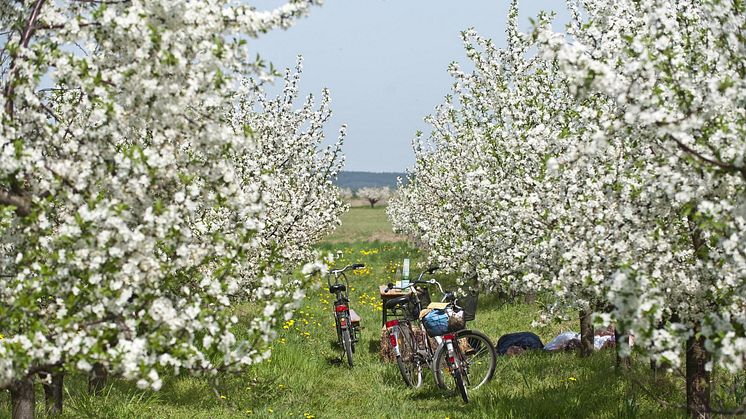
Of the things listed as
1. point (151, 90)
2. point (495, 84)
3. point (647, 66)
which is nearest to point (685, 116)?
point (647, 66)

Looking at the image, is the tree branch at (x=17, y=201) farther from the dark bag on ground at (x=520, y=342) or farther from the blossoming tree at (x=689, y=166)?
the dark bag on ground at (x=520, y=342)

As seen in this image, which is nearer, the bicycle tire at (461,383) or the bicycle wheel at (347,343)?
the bicycle tire at (461,383)

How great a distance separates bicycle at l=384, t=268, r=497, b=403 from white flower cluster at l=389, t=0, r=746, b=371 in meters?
1.14

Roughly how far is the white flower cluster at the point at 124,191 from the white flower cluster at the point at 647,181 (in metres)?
2.55

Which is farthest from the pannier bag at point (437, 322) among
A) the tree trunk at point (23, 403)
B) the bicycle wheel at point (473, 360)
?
the tree trunk at point (23, 403)

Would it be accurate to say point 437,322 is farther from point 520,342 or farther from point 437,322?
point 520,342

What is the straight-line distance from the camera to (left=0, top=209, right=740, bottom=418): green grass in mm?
7979

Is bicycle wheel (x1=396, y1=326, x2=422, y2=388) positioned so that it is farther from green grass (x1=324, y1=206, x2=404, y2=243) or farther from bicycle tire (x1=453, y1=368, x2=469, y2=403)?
green grass (x1=324, y1=206, x2=404, y2=243)

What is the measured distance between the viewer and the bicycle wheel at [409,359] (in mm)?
10086

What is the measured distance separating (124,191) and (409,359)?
631 centimetres

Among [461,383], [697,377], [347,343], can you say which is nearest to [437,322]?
[461,383]

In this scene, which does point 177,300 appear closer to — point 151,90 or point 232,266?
point 232,266

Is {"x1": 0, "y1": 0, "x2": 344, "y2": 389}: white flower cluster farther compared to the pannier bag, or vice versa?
the pannier bag

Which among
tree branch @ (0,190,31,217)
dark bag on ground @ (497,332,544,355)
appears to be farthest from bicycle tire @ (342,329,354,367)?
tree branch @ (0,190,31,217)
